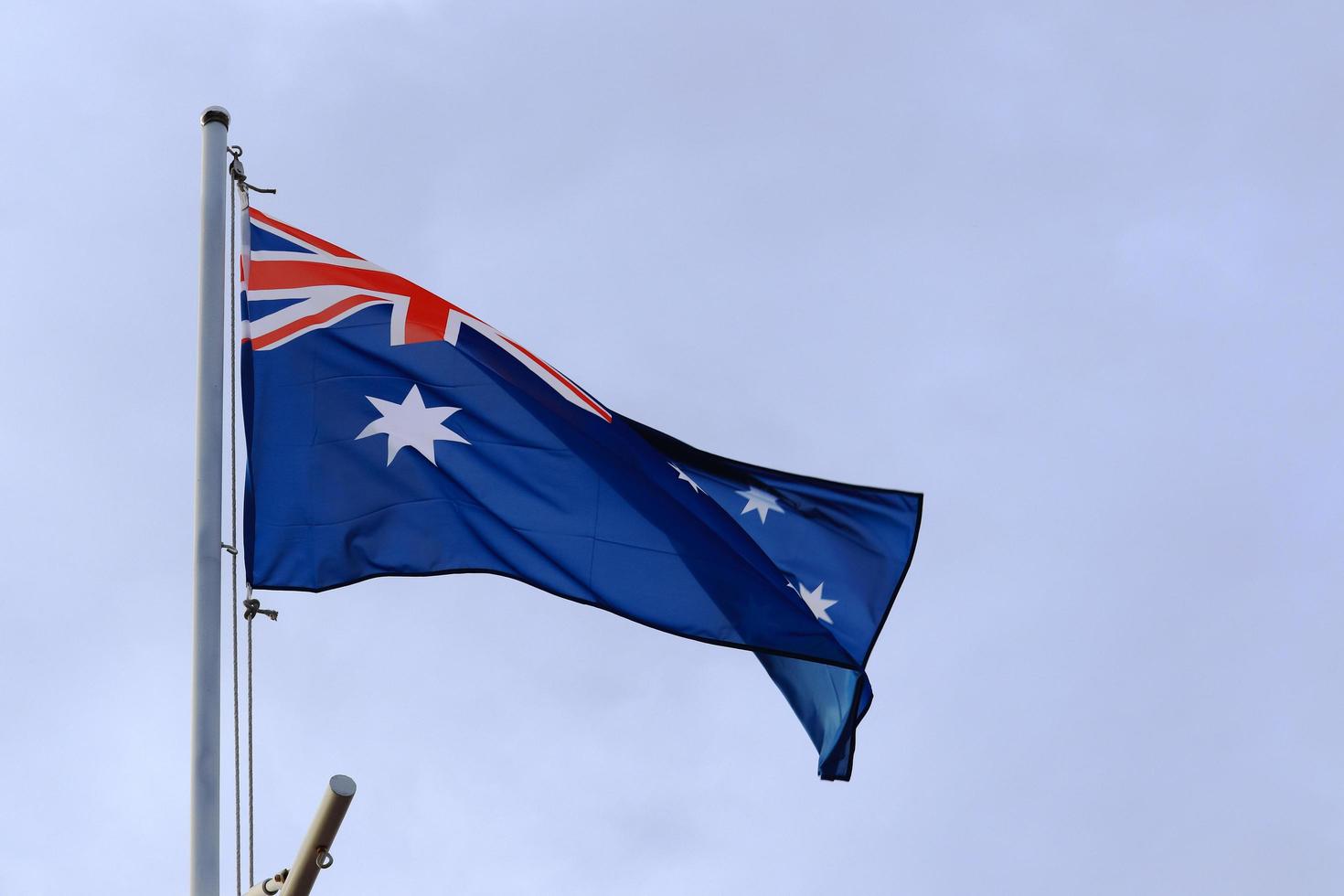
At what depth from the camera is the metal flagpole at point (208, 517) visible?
37.7 ft

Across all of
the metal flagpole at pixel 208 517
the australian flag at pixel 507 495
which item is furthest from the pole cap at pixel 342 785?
the australian flag at pixel 507 495

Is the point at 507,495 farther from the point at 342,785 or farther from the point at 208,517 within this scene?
the point at 342,785

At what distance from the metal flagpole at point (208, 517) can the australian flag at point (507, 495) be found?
0.63m

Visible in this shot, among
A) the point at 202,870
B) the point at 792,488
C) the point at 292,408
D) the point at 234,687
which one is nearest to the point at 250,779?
the point at 234,687

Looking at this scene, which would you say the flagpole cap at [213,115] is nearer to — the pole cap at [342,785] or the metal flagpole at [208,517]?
the metal flagpole at [208,517]

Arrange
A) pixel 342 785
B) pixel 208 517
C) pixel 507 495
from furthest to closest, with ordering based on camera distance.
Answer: pixel 507 495, pixel 208 517, pixel 342 785

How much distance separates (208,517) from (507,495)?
8.91 feet

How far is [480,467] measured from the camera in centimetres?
1461

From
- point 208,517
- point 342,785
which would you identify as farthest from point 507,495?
point 342,785

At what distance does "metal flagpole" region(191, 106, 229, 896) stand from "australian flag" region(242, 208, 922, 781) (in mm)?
626

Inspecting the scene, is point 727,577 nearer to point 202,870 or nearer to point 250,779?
point 250,779

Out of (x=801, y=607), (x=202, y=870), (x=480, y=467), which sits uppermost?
(x=480, y=467)

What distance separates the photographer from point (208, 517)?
1252cm

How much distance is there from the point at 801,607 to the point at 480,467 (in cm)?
278
